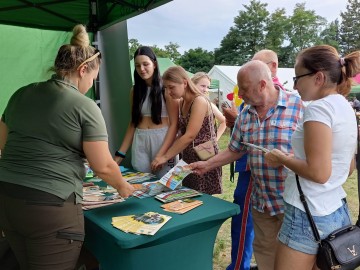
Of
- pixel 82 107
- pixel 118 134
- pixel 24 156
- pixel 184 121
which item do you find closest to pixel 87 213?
pixel 24 156

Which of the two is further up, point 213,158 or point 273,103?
point 273,103

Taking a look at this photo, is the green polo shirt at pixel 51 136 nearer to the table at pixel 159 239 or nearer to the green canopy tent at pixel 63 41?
the table at pixel 159 239

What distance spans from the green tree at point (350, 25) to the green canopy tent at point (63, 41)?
5172 centimetres

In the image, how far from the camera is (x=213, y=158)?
1.97m

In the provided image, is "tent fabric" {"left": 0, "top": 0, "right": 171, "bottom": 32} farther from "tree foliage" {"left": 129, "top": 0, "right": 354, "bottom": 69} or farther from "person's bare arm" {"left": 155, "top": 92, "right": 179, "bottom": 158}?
"tree foliage" {"left": 129, "top": 0, "right": 354, "bottom": 69}

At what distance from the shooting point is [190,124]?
2104 mm

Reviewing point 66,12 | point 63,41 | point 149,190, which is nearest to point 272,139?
point 149,190

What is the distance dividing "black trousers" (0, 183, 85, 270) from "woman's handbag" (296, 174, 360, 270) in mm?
899

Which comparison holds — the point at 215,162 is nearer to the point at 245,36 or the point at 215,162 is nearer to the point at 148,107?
the point at 148,107

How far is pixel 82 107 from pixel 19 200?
0.43 m

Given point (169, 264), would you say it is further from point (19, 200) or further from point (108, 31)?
point (108, 31)

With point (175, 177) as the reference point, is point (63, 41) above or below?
above

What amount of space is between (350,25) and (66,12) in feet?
180

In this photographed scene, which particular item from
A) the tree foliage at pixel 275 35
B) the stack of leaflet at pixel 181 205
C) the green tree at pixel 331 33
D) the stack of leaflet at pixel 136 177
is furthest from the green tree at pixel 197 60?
the stack of leaflet at pixel 181 205
